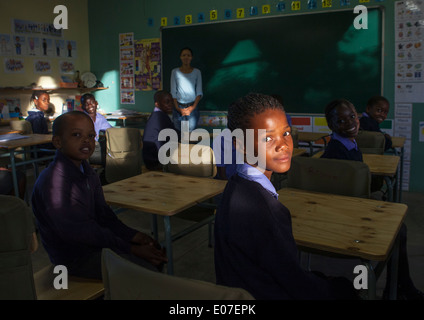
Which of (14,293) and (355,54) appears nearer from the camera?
(14,293)

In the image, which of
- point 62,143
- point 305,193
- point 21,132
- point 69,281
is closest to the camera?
point 69,281

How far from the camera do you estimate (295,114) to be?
5.67 metres

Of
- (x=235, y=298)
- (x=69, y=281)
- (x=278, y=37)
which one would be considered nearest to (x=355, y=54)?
(x=278, y=37)

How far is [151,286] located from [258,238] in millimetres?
379

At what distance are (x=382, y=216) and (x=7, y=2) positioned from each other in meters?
6.37

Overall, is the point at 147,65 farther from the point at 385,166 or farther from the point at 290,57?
the point at 385,166

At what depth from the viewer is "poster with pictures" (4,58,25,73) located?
6312 millimetres

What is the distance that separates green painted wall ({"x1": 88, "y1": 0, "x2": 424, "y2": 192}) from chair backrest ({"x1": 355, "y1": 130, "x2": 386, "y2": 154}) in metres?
1.55

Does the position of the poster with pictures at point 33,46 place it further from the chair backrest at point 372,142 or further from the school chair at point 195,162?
the chair backrest at point 372,142

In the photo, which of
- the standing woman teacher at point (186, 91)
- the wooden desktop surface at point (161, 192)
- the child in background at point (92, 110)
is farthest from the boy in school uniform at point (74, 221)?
the standing woman teacher at point (186, 91)

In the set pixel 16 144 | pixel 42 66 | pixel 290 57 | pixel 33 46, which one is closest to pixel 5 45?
pixel 33 46

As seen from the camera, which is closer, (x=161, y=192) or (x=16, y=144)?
(x=161, y=192)

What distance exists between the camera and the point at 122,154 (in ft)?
12.9
